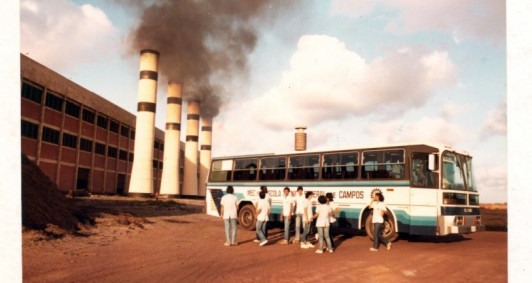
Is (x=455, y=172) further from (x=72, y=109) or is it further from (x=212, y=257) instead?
(x=72, y=109)

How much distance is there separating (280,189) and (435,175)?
18.9 ft

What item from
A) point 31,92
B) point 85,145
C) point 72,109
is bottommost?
point 85,145

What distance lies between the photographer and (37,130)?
3353 cm

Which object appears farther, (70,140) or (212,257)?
(70,140)

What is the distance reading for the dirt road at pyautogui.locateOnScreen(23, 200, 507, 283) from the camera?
843cm

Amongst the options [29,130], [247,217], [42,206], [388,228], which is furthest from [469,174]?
[29,130]

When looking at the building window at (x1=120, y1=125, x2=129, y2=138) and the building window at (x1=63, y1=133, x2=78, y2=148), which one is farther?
the building window at (x1=120, y1=125, x2=129, y2=138)

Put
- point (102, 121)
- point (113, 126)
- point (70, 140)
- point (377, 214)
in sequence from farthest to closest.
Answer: point (113, 126), point (102, 121), point (70, 140), point (377, 214)

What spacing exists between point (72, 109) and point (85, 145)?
4.11 meters

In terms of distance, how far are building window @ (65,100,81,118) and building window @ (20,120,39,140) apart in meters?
4.64

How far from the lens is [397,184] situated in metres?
13.4

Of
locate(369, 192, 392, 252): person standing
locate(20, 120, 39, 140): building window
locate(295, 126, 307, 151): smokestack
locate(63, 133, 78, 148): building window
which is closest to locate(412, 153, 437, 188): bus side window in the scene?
locate(369, 192, 392, 252): person standing

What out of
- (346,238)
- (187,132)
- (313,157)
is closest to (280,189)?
(313,157)

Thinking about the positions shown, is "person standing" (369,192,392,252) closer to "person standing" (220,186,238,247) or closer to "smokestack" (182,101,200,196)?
"person standing" (220,186,238,247)
